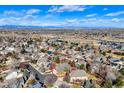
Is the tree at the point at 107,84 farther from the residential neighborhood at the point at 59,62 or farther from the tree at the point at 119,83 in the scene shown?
the tree at the point at 119,83

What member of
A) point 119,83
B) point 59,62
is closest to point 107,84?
point 119,83

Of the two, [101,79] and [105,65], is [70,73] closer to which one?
[101,79]

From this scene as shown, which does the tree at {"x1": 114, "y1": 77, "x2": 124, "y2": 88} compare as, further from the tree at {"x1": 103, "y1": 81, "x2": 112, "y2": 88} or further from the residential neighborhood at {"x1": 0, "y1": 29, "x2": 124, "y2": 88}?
the tree at {"x1": 103, "y1": 81, "x2": 112, "y2": 88}

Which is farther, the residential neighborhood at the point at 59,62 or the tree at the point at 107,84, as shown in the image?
the residential neighborhood at the point at 59,62

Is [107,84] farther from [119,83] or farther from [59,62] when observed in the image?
[59,62]

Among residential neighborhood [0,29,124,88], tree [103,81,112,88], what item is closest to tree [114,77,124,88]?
residential neighborhood [0,29,124,88]

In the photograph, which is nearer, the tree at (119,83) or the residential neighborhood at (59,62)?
the tree at (119,83)

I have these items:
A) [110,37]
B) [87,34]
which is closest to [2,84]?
[87,34]

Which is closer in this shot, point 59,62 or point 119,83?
point 119,83

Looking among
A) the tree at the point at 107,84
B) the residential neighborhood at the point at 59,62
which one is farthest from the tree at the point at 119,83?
the tree at the point at 107,84

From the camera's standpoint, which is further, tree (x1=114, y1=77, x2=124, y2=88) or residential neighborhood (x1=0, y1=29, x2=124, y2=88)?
residential neighborhood (x1=0, y1=29, x2=124, y2=88)
